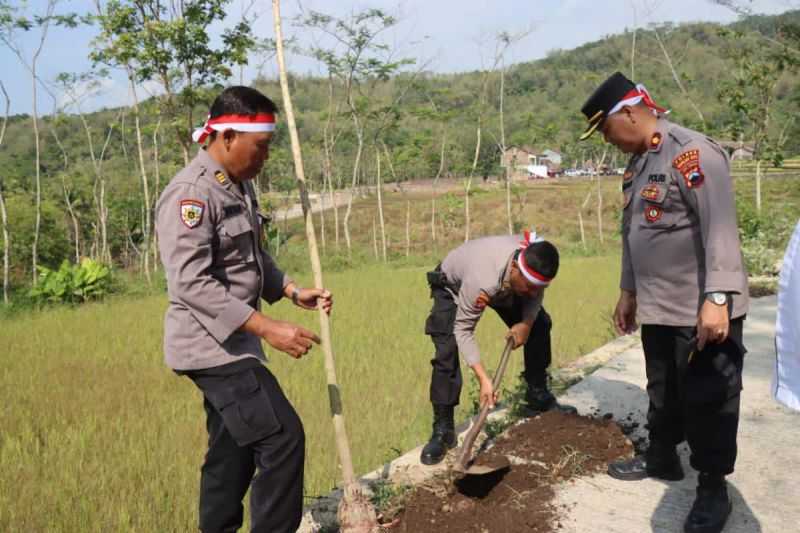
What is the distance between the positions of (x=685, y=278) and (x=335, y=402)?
1.53 metres

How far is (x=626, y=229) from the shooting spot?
310cm

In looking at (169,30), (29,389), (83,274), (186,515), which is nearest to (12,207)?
(83,274)

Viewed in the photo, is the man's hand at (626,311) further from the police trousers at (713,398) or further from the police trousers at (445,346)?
the police trousers at (445,346)

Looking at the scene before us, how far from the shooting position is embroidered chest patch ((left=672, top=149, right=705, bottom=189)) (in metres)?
2.57

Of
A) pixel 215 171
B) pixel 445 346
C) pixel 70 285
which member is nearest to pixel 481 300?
pixel 445 346

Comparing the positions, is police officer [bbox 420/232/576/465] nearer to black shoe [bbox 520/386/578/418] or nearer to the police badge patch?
black shoe [bbox 520/386/578/418]

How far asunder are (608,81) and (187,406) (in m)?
3.54

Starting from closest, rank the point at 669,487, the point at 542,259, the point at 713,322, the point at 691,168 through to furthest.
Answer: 1. the point at 713,322
2. the point at 691,168
3. the point at 542,259
4. the point at 669,487

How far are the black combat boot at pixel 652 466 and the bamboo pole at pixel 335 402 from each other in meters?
1.29

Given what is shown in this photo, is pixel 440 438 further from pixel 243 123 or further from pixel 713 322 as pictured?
pixel 243 123

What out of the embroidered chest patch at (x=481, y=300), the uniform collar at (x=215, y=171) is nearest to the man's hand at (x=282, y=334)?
the uniform collar at (x=215, y=171)

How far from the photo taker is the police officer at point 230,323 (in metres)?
2.11

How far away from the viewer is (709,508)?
263 cm

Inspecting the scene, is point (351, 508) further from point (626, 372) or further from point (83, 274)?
point (83, 274)
